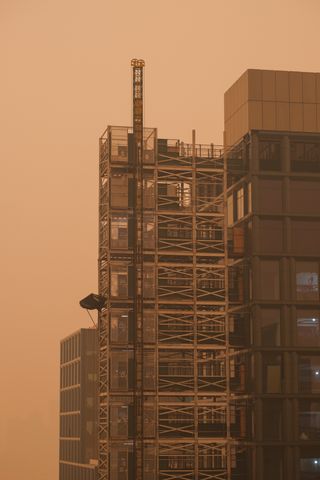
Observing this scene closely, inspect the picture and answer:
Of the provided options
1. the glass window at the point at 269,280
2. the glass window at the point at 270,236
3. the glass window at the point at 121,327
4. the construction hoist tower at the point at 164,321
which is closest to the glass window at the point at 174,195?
the construction hoist tower at the point at 164,321

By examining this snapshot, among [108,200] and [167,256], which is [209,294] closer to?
[167,256]

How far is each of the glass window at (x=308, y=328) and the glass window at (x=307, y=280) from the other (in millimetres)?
1567

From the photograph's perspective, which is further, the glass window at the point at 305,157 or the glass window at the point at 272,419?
the glass window at the point at 305,157

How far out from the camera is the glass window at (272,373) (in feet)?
387

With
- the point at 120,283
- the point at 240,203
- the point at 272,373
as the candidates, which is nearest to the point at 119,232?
the point at 120,283

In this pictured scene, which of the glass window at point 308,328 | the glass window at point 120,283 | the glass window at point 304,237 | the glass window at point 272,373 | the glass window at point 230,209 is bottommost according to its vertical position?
the glass window at point 272,373

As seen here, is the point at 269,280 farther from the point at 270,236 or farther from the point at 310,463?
the point at 310,463

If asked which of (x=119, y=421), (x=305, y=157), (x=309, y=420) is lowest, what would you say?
(x=119, y=421)

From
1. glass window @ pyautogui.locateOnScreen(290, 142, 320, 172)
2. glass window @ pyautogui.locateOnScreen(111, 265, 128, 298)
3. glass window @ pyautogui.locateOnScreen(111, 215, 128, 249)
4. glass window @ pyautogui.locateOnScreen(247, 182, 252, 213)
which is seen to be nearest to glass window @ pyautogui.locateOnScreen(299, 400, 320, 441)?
glass window @ pyautogui.locateOnScreen(247, 182, 252, 213)

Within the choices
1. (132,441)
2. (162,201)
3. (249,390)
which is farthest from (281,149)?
(132,441)

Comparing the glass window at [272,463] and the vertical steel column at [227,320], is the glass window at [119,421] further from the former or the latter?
the glass window at [272,463]

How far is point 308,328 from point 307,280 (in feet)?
15.3

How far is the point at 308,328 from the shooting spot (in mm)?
120062

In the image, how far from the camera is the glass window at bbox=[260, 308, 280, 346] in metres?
119
